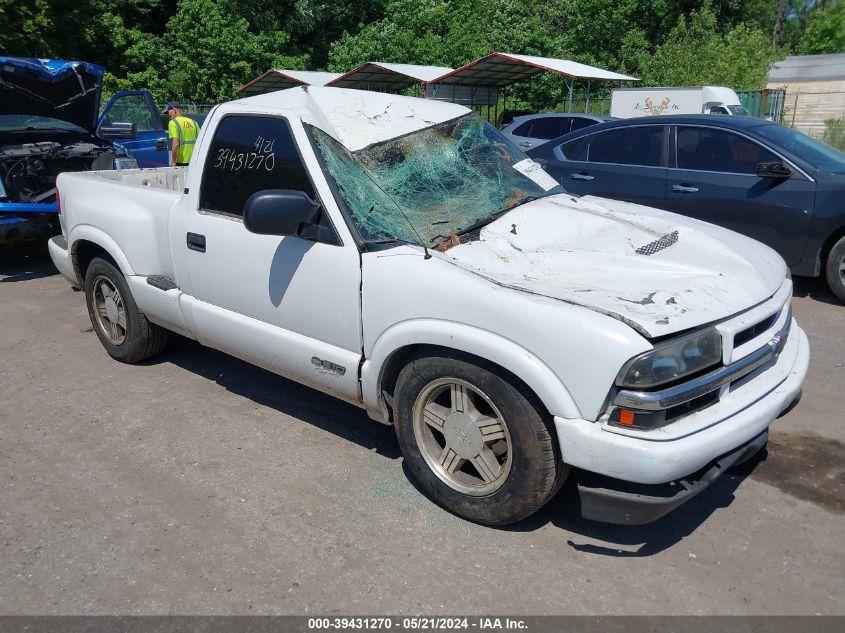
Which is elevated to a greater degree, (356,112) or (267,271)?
(356,112)

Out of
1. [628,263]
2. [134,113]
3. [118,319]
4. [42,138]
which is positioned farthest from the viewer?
[134,113]

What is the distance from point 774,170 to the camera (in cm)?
656

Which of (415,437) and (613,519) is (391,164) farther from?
(613,519)

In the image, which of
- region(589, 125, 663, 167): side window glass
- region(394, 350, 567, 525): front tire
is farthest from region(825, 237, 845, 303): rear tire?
region(394, 350, 567, 525): front tire

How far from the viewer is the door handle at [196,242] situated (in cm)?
420

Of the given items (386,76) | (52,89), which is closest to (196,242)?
(52,89)

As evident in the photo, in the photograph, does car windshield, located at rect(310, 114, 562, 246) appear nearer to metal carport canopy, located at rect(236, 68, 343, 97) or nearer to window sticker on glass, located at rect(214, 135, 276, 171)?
window sticker on glass, located at rect(214, 135, 276, 171)

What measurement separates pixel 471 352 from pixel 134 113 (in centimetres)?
952

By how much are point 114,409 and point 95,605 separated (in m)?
1.96

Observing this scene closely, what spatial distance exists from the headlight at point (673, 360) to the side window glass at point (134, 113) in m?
9.23

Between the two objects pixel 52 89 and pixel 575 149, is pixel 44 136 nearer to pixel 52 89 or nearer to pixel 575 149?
pixel 52 89

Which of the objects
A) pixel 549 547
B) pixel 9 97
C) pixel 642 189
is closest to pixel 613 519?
pixel 549 547

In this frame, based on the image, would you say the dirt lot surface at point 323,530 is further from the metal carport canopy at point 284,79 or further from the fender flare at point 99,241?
the metal carport canopy at point 284,79

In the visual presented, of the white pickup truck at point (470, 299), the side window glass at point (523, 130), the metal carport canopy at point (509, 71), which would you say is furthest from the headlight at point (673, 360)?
the metal carport canopy at point (509, 71)
